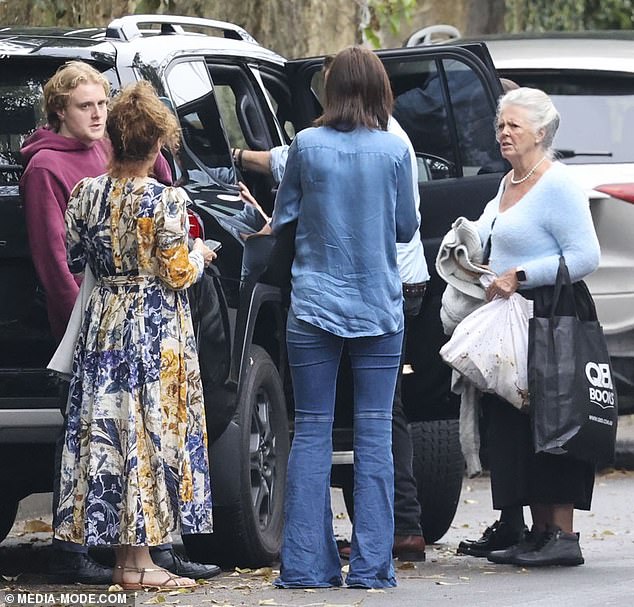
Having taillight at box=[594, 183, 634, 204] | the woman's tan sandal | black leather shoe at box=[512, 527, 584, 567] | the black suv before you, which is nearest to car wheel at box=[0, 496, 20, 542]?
the black suv

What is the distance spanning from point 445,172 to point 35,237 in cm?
200

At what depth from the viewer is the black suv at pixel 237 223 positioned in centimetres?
629

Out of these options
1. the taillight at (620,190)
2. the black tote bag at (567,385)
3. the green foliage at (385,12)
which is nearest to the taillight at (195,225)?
the black tote bag at (567,385)

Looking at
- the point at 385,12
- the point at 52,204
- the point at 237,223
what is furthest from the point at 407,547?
the point at 385,12

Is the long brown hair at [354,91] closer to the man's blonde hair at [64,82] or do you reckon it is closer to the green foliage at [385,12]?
the man's blonde hair at [64,82]

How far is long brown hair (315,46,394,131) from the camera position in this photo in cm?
614

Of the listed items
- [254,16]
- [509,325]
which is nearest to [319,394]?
[509,325]

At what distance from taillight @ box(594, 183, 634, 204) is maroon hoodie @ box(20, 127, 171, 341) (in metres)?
2.94

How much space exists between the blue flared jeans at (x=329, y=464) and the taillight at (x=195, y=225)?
1.45 ft

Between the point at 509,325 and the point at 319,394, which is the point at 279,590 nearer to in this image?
the point at 319,394

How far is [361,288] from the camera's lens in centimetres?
613

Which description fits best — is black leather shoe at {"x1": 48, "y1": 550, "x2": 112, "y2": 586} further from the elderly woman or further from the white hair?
the white hair

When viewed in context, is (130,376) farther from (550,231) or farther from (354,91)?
(550,231)

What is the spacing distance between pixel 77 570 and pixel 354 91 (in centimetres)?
190
